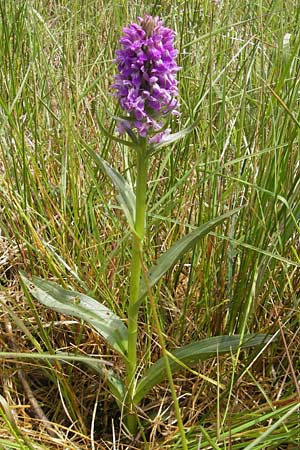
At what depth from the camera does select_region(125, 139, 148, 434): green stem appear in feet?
3.32

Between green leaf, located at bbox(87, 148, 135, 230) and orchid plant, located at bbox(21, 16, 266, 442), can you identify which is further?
green leaf, located at bbox(87, 148, 135, 230)

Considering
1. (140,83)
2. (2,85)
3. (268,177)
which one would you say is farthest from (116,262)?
(2,85)

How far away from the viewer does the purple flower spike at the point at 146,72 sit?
0.96 metres

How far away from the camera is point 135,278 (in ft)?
3.50

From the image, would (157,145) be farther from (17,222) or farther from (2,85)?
(2,85)

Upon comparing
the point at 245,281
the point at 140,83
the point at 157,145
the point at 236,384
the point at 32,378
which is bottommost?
the point at 32,378

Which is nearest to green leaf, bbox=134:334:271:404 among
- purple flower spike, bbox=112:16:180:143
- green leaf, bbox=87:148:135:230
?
green leaf, bbox=87:148:135:230

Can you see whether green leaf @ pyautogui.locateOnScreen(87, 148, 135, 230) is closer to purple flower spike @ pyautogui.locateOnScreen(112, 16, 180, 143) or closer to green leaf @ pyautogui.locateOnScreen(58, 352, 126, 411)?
purple flower spike @ pyautogui.locateOnScreen(112, 16, 180, 143)

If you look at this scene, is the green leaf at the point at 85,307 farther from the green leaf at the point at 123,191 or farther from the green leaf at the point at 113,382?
the green leaf at the point at 123,191

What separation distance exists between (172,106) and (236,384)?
0.53m

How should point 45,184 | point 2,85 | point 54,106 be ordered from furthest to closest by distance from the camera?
point 54,106, point 2,85, point 45,184

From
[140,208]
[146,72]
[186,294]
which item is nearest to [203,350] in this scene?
[186,294]

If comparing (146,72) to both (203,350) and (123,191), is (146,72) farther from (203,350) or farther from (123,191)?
(203,350)

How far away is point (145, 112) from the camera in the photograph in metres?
1.00
